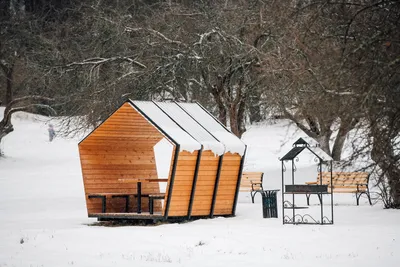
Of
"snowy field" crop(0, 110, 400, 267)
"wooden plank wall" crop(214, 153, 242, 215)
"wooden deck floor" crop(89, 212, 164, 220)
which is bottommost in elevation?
"snowy field" crop(0, 110, 400, 267)

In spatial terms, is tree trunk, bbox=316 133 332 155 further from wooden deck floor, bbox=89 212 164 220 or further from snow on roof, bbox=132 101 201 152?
wooden deck floor, bbox=89 212 164 220

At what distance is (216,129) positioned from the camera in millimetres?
20641

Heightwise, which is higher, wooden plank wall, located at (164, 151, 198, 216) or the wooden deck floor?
wooden plank wall, located at (164, 151, 198, 216)

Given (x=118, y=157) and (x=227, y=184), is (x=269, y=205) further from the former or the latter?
(x=118, y=157)

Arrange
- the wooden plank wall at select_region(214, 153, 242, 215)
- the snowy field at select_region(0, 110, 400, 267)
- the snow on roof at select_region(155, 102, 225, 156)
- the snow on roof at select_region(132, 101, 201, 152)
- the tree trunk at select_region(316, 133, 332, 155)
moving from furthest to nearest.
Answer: the tree trunk at select_region(316, 133, 332, 155), the wooden plank wall at select_region(214, 153, 242, 215), the snow on roof at select_region(155, 102, 225, 156), the snow on roof at select_region(132, 101, 201, 152), the snowy field at select_region(0, 110, 400, 267)

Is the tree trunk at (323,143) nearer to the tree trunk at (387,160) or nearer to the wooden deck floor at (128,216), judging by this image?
the tree trunk at (387,160)

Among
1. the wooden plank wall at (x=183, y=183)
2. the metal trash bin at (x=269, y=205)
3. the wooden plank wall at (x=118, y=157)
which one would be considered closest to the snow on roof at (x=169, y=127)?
the wooden plank wall at (x=183, y=183)

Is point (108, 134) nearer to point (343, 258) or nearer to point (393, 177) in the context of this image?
point (393, 177)

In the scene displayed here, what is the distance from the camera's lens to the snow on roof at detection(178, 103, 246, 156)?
20016mm

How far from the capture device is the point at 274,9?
25750 mm

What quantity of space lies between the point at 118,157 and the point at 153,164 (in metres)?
1.15

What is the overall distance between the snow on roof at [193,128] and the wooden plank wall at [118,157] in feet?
2.30

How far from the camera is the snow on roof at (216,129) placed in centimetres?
2002

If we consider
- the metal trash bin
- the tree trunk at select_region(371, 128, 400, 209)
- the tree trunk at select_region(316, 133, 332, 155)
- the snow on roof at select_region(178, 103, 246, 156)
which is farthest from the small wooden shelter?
the tree trunk at select_region(316, 133, 332, 155)
